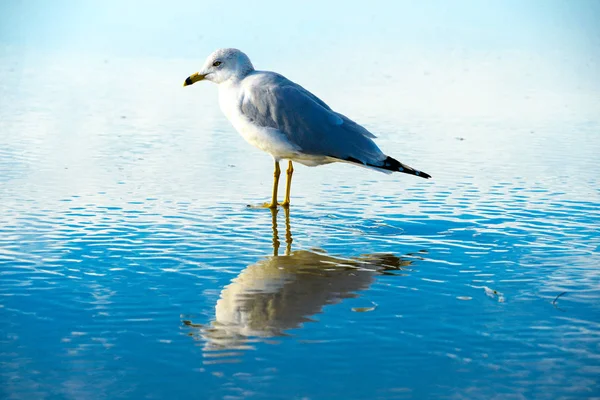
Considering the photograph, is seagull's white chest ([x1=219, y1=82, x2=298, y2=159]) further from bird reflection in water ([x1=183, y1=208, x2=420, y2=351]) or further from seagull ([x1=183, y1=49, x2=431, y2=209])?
bird reflection in water ([x1=183, y1=208, x2=420, y2=351])

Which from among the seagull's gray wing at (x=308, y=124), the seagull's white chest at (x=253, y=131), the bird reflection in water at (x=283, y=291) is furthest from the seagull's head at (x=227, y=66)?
the bird reflection in water at (x=283, y=291)

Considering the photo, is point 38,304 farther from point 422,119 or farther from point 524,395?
point 422,119

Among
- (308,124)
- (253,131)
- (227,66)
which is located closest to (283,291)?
(308,124)

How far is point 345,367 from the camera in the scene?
3.46 metres

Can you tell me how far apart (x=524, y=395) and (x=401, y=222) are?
3103mm

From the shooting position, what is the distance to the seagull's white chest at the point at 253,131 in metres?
6.71

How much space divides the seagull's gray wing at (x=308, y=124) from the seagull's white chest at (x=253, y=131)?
0.13ft

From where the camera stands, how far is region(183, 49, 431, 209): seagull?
6.55 m

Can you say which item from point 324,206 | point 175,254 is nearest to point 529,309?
point 175,254

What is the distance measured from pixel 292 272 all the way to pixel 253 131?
208 cm

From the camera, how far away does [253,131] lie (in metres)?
6.81

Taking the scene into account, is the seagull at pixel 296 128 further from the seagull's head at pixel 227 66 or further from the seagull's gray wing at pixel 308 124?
the seagull's head at pixel 227 66

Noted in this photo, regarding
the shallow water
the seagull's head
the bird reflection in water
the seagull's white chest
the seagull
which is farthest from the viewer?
the seagull's head

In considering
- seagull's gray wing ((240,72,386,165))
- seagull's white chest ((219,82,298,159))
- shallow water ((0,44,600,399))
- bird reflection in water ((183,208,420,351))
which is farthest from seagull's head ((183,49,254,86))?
bird reflection in water ((183,208,420,351))
